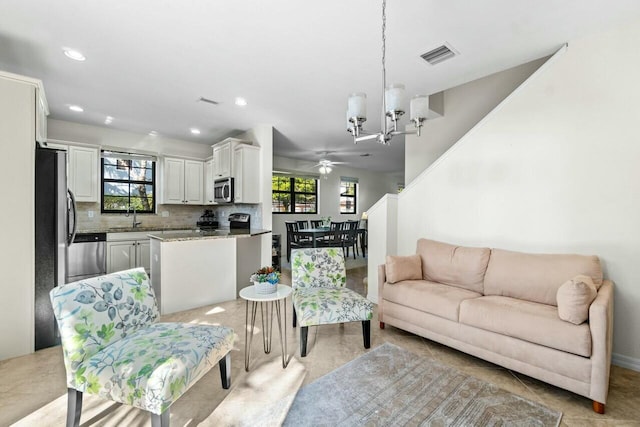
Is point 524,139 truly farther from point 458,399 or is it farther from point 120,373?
point 120,373

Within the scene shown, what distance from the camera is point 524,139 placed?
278 centimetres

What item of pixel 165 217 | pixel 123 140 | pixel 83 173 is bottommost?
pixel 165 217

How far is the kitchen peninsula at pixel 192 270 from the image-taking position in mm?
3285

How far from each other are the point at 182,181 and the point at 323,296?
4195mm

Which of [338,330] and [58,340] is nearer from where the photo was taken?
[58,340]

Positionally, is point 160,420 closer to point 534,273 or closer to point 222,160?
point 534,273

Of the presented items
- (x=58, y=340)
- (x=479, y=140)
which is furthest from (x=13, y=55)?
(x=479, y=140)

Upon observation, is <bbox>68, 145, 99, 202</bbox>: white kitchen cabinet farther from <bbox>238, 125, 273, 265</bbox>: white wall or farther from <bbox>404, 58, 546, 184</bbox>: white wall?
<bbox>404, 58, 546, 184</bbox>: white wall

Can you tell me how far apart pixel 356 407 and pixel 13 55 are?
13.6 feet

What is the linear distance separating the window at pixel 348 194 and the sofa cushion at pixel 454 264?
5.96 metres

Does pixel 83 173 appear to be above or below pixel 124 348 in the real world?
above

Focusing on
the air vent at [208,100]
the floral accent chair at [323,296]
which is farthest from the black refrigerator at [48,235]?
the floral accent chair at [323,296]

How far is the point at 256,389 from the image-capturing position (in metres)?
1.93

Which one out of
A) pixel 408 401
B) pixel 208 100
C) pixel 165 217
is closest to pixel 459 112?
pixel 208 100
